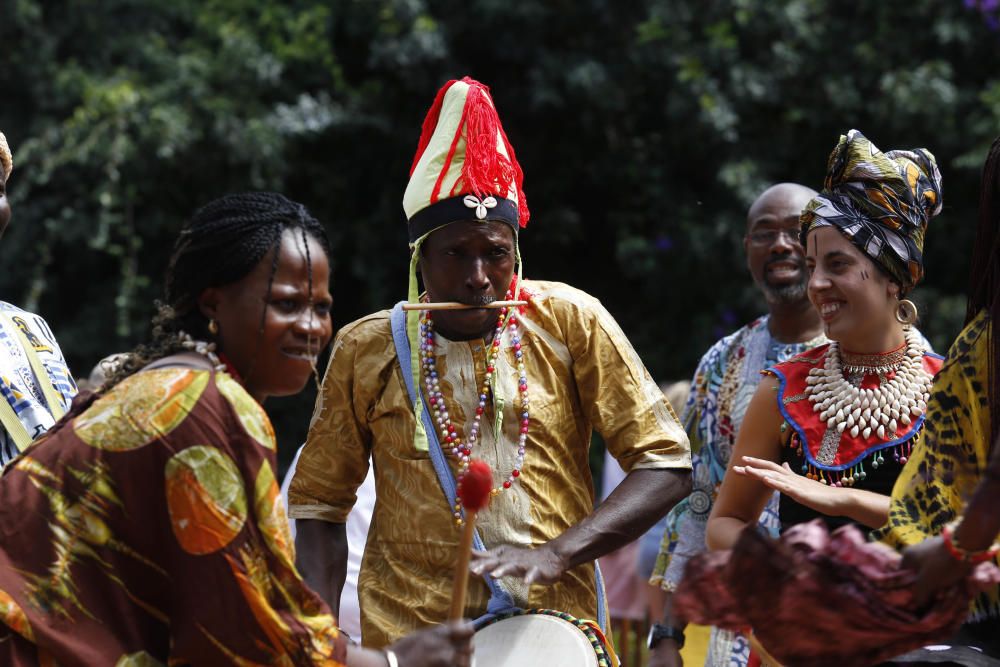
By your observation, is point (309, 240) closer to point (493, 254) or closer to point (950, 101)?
point (493, 254)

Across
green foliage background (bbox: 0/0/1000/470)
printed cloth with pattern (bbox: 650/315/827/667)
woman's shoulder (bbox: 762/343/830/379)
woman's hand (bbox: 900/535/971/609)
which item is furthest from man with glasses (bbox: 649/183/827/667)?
green foliage background (bbox: 0/0/1000/470)

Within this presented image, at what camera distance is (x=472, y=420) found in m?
4.25

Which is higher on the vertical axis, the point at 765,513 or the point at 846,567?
the point at 846,567

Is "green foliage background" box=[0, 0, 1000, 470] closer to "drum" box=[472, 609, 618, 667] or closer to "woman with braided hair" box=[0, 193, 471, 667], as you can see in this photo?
"drum" box=[472, 609, 618, 667]

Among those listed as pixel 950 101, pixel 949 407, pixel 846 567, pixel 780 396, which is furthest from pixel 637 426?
pixel 950 101

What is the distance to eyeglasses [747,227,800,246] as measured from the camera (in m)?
5.61

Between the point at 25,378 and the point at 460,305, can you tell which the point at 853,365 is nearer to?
the point at 460,305

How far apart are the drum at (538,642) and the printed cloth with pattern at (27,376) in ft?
5.05

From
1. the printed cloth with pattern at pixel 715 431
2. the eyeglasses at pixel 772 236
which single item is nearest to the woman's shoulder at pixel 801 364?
the printed cloth with pattern at pixel 715 431

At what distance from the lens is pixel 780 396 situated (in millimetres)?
4262

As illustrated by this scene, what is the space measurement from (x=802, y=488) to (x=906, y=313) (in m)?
0.78

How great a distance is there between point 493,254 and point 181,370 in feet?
4.78

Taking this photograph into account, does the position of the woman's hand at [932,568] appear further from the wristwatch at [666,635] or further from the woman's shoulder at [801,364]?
the wristwatch at [666,635]

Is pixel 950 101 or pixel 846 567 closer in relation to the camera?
pixel 846 567
